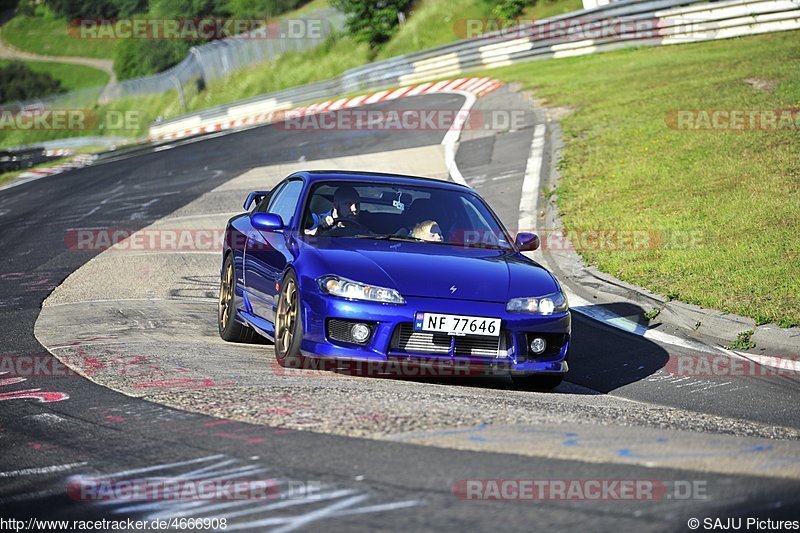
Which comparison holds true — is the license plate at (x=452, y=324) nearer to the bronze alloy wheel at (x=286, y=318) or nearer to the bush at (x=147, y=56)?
the bronze alloy wheel at (x=286, y=318)

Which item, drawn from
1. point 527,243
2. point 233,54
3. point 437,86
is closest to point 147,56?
point 233,54

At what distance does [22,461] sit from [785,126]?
44.2ft

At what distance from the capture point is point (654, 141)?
16.9 metres

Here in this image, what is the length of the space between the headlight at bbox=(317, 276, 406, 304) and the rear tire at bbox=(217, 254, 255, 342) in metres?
2.11

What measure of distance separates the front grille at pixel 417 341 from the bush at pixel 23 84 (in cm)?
9266

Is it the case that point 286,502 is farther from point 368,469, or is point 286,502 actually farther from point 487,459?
point 487,459

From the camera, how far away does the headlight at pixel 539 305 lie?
288 inches

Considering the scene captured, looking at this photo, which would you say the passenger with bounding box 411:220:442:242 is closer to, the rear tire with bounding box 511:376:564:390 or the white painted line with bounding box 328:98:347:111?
the rear tire with bounding box 511:376:564:390

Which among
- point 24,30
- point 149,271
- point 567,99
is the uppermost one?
point 24,30

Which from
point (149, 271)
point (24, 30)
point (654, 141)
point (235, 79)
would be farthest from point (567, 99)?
point (24, 30)

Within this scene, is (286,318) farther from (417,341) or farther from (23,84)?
(23,84)

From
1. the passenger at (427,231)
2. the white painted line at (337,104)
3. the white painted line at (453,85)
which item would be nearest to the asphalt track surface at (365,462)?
the passenger at (427,231)

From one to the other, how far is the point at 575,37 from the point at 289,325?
25025mm

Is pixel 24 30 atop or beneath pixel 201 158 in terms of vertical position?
atop
